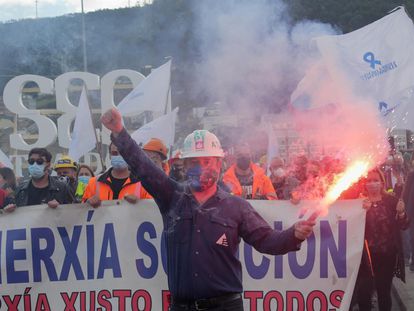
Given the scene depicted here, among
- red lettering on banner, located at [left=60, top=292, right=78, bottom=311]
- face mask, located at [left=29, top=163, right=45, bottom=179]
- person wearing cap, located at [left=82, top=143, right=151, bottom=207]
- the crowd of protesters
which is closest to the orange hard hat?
the crowd of protesters

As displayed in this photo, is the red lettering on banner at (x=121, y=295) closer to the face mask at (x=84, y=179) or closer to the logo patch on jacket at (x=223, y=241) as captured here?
the logo patch on jacket at (x=223, y=241)

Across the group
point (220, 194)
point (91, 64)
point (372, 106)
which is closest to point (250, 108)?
point (372, 106)

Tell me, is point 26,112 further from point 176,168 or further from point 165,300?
point 165,300

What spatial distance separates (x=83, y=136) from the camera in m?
9.87

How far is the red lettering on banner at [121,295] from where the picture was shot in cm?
511

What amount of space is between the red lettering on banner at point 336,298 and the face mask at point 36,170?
2.73 metres

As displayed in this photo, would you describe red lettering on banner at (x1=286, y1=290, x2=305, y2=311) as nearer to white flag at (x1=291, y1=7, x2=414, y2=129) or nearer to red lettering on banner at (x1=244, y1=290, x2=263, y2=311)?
red lettering on banner at (x1=244, y1=290, x2=263, y2=311)

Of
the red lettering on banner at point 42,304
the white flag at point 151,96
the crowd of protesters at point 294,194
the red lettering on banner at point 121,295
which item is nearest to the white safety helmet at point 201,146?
the crowd of protesters at point 294,194

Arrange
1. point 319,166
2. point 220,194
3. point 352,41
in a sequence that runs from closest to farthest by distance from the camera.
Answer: point 220,194 < point 319,166 < point 352,41

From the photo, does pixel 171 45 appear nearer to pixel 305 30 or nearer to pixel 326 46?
pixel 305 30

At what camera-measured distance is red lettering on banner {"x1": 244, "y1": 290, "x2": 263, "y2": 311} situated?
5137 millimetres

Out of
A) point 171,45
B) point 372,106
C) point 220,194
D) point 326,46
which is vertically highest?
point 171,45

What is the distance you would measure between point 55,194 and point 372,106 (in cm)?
320

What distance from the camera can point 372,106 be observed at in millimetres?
6598
